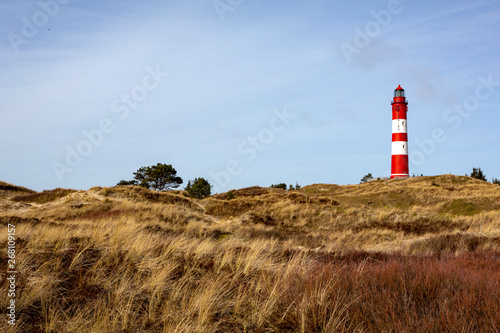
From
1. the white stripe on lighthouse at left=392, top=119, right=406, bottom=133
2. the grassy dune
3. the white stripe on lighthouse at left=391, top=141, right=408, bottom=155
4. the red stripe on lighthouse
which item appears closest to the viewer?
the grassy dune

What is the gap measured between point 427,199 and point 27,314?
42763mm

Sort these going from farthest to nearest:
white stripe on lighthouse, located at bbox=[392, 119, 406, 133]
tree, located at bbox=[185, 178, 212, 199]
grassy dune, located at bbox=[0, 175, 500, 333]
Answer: white stripe on lighthouse, located at bbox=[392, 119, 406, 133] → tree, located at bbox=[185, 178, 212, 199] → grassy dune, located at bbox=[0, 175, 500, 333]

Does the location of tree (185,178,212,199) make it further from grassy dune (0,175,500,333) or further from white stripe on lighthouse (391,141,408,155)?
grassy dune (0,175,500,333)

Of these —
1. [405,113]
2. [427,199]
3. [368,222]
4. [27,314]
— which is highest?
[405,113]

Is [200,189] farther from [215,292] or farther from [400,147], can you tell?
[215,292]

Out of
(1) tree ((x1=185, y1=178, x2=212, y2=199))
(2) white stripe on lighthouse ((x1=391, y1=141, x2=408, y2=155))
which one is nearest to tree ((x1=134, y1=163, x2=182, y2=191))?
(1) tree ((x1=185, y1=178, x2=212, y2=199))

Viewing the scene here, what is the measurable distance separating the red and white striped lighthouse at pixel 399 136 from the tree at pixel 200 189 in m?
29.7

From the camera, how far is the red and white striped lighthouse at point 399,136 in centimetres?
6150

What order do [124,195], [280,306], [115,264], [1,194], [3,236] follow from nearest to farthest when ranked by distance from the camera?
[280,306]
[115,264]
[3,236]
[124,195]
[1,194]

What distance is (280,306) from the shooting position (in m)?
5.30

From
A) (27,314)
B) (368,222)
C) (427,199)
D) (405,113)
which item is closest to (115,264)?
(27,314)

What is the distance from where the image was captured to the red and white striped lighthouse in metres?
61.5

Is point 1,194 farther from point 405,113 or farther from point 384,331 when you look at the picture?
point 405,113

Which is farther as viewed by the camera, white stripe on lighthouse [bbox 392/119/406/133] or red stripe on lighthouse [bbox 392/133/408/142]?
red stripe on lighthouse [bbox 392/133/408/142]
